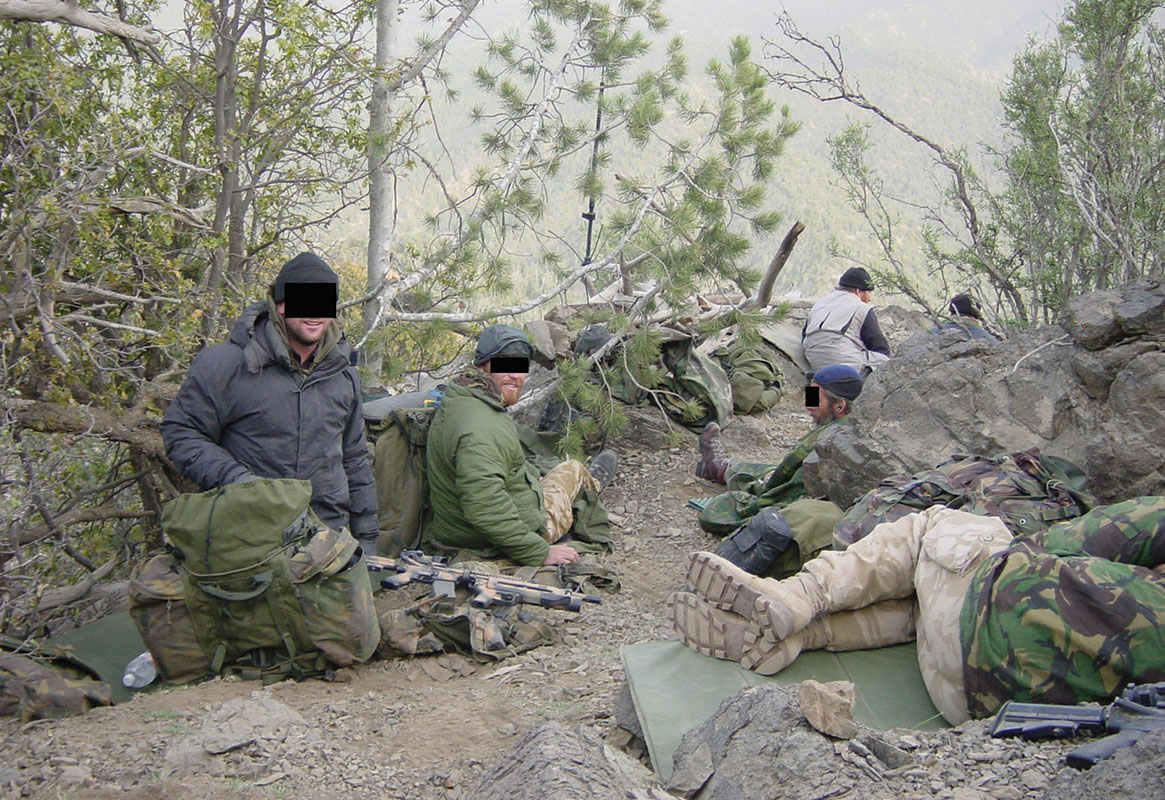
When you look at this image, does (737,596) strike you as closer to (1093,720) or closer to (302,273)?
(1093,720)

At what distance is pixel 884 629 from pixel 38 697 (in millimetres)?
2778

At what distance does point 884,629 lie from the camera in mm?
3123

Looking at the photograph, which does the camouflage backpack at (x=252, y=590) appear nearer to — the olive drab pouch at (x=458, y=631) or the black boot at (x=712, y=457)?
the olive drab pouch at (x=458, y=631)

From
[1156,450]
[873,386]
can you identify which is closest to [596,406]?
[873,386]

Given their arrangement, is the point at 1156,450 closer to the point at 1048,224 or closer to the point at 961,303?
the point at 1048,224

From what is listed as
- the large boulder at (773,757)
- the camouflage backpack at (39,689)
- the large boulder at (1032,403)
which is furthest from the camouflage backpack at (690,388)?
the large boulder at (773,757)

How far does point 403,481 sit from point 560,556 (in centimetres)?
84

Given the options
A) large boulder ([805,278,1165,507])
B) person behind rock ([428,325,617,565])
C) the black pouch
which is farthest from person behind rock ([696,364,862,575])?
person behind rock ([428,325,617,565])

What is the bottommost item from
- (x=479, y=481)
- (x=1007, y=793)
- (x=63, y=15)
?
(x=479, y=481)

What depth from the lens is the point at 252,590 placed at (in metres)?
3.27

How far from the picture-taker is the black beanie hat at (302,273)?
11.7 ft

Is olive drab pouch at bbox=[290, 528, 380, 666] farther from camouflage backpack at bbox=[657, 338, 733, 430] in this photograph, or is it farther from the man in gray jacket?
camouflage backpack at bbox=[657, 338, 733, 430]

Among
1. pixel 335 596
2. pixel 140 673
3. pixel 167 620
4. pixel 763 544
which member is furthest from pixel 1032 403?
pixel 140 673

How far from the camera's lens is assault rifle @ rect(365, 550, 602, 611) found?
12.5 feet
